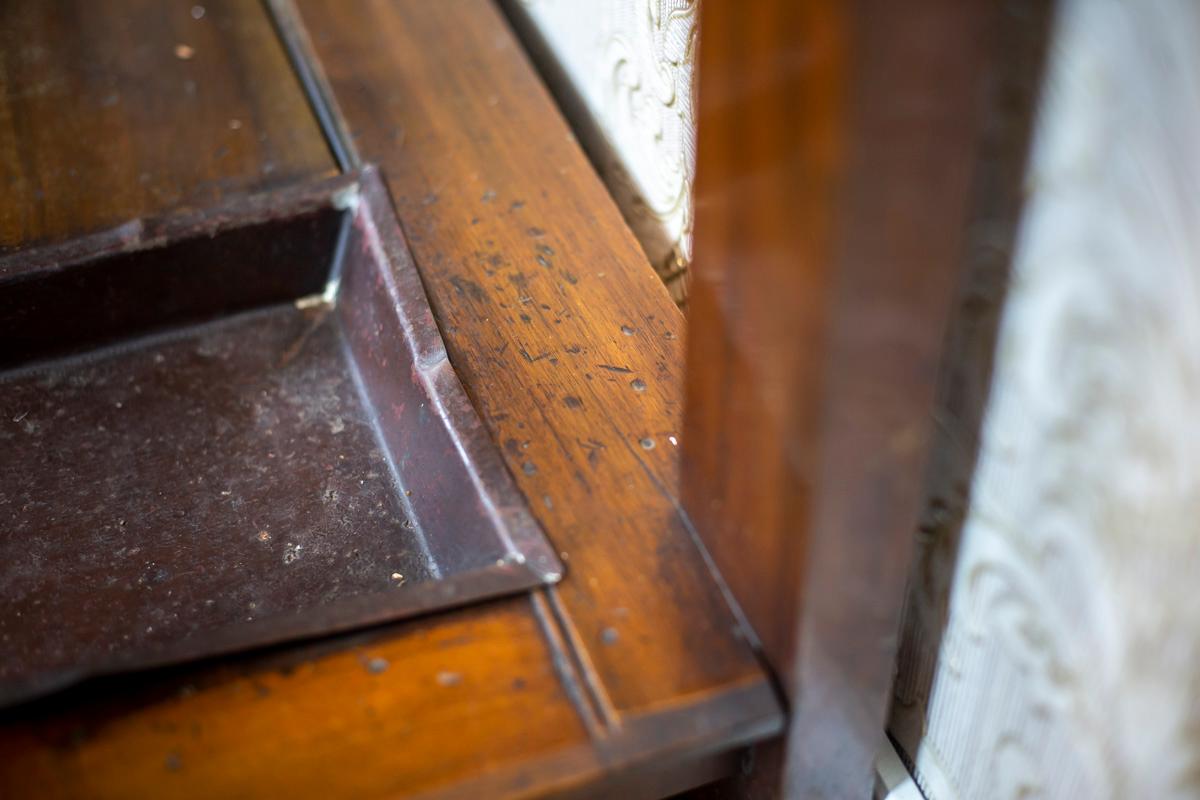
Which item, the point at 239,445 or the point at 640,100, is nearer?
the point at 239,445

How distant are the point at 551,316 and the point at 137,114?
1.55 feet

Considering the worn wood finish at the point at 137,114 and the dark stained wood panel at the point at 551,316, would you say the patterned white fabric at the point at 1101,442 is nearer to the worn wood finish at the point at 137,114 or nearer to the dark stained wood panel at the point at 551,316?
the dark stained wood panel at the point at 551,316

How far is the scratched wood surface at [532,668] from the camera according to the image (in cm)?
56

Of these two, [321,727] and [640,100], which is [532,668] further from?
[640,100]

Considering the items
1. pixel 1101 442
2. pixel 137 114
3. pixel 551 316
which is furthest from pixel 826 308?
pixel 137 114

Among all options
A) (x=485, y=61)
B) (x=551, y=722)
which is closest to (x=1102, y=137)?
(x=551, y=722)

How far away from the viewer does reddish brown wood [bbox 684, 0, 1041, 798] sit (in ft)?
1.41

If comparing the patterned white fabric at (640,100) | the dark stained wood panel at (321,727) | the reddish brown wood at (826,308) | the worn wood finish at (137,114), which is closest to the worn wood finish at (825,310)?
the reddish brown wood at (826,308)

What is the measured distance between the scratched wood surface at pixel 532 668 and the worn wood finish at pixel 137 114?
9.0 inches

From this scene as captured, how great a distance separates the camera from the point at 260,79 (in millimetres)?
1081

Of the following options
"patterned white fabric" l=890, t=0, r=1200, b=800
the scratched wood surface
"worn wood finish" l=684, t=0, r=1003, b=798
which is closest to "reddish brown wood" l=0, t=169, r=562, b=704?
the scratched wood surface

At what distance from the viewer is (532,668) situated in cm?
61

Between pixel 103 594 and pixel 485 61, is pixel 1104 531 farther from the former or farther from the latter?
pixel 485 61

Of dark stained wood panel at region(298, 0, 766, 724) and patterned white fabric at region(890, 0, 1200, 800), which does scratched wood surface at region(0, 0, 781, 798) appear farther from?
patterned white fabric at region(890, 0, 1200, 800)
